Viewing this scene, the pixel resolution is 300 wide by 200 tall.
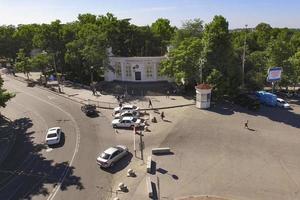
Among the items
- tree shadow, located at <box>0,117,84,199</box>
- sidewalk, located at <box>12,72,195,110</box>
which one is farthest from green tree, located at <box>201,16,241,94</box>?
tree shadow, located at <box>0,117,84,199</box>

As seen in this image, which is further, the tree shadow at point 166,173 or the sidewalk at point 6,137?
the sidewalk at point 6,137

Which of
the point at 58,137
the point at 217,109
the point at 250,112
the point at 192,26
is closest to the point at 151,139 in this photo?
the point at 58,137

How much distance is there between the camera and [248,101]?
44.6m

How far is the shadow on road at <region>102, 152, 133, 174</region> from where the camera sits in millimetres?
28453

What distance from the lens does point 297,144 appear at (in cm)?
3284

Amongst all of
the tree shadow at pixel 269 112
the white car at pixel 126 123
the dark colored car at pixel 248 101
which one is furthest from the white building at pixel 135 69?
the white car at pixel 126 123

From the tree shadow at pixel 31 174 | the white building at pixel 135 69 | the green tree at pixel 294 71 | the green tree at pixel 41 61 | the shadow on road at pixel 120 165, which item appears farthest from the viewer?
the green tree at pixel 41 61

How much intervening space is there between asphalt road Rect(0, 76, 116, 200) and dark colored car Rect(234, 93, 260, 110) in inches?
792

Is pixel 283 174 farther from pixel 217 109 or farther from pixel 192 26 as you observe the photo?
pixel 192 26

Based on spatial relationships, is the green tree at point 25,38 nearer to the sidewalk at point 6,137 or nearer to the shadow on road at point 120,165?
the sidewalk at point 6,137

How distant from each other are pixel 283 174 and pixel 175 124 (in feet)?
49.2

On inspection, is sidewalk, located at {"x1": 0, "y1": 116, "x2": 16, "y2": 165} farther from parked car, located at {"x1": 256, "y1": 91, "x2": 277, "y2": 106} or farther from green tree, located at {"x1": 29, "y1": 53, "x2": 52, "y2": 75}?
parked car, located at {"x1": 256, "y1": 91, "x2": 277, "y2": 106}

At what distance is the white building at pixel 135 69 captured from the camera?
5772 centimetres

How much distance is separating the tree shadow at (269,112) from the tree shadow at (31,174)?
23.4m
